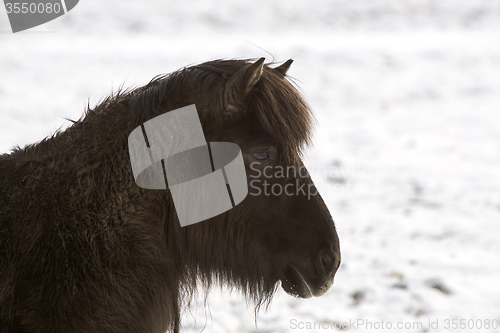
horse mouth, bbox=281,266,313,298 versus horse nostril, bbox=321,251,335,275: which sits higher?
horse nostril, bbox=321,251,335,275

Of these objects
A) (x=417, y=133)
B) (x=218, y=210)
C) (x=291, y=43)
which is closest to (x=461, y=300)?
(x=218, y=210)

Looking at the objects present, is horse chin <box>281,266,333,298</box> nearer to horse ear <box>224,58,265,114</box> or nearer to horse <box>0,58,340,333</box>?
horse <box>0,58,340,333</box>

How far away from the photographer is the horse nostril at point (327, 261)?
223 cm

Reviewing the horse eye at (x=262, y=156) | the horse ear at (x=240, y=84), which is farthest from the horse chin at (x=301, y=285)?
the horse ear at (x=240, y=84)

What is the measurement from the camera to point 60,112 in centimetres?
840

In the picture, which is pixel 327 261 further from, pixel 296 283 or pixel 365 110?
pixel 365 110

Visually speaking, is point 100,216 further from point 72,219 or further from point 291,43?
point 291,43

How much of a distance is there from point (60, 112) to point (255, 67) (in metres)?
7.39

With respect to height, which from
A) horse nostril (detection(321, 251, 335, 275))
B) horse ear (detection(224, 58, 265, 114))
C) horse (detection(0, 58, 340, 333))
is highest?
horse ear (detection(224, 58, 265, 114))

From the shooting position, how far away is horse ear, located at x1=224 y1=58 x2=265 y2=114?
6.66ft

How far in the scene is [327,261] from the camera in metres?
2.24

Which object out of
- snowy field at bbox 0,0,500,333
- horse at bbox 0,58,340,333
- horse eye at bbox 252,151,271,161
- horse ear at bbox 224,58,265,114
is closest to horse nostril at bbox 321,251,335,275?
horse at bbox 0,58,340,333

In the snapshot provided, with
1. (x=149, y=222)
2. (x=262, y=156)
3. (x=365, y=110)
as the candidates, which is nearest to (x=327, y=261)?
(x=262, y=156)

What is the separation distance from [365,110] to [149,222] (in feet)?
27.9
